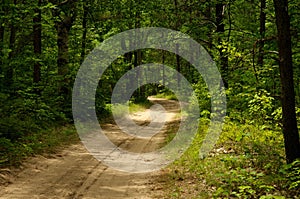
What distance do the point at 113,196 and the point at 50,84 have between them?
447 inches

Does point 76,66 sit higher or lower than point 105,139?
higher

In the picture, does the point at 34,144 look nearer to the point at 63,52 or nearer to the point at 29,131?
the point at 29,131

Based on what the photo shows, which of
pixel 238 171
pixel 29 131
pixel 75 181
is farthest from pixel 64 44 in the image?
pixel 238 171

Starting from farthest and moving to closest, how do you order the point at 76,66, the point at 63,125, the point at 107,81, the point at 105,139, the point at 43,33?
the point at 107,81 < the point at 76,66 < the point at 43,33 < the point at 63,125 < the point at 105,139

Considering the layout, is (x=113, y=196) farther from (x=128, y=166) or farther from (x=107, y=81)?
(x=107, y=81)

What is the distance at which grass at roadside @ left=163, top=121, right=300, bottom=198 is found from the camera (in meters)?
7.27

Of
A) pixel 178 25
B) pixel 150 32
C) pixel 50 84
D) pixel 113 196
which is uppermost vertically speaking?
pixel 150 32

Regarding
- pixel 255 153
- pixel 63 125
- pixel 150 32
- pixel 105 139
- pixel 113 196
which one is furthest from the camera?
pixel 150 32

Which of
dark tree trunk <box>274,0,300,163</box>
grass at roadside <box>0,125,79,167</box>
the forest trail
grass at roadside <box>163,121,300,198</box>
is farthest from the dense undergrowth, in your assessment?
dark tree trunk <box>274,0,300,163</box>

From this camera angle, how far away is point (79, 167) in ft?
34.7

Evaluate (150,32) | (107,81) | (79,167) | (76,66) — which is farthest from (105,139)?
(150,32)

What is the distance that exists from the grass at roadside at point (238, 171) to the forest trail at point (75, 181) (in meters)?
0.76

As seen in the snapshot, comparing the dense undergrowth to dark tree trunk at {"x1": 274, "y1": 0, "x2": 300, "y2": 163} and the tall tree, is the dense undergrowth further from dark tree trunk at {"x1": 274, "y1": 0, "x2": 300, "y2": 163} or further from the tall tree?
dark tree trunk at {"x1": 274, "y1": 0, "x2": 300, "y2": 163}

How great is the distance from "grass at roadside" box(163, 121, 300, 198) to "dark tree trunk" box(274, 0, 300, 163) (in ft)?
1.67
